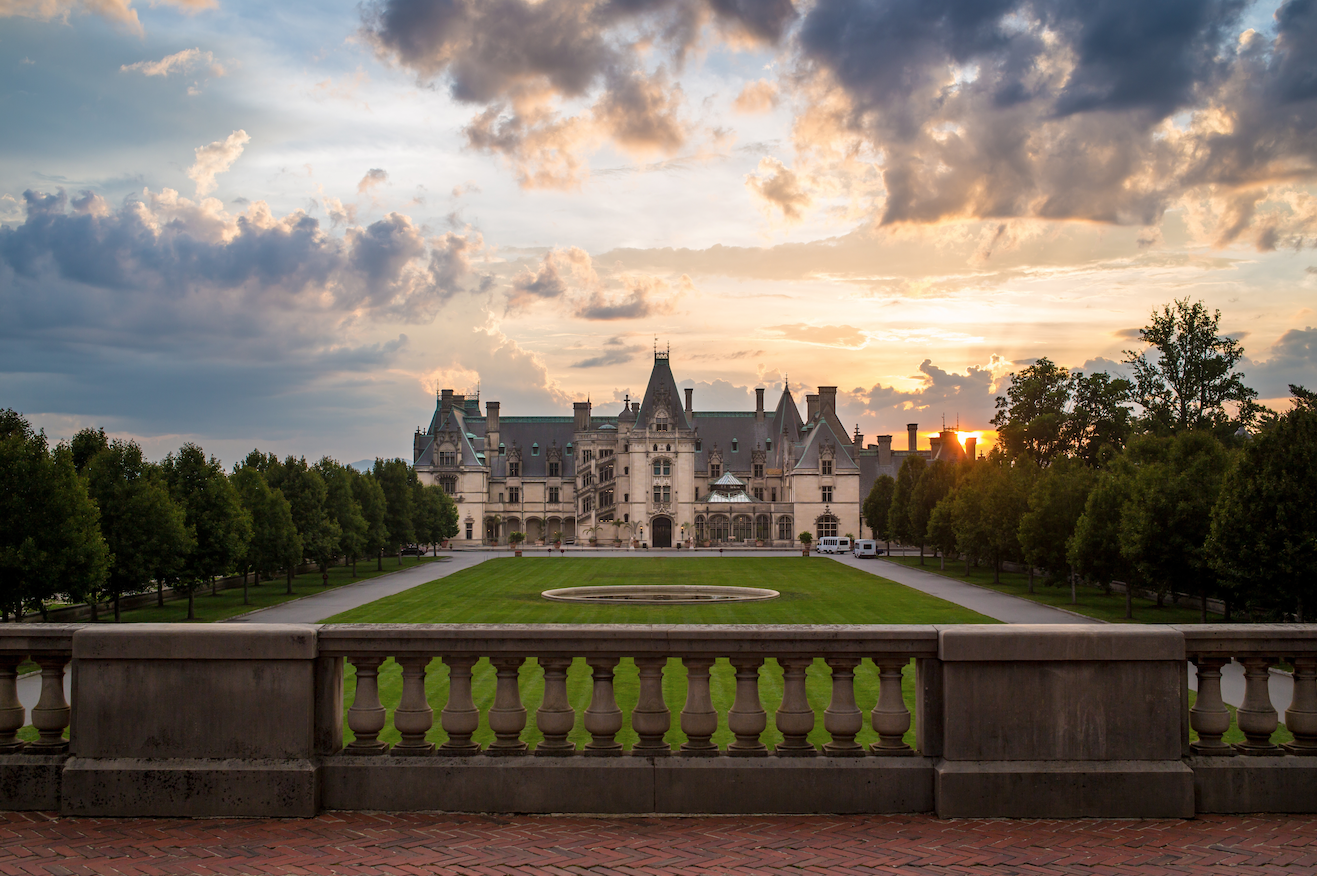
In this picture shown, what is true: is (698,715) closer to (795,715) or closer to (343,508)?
(795,715)

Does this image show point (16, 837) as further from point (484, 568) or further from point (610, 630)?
point (484, 568)

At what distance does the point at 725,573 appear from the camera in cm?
6300

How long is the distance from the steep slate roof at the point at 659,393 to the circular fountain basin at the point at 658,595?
67187 mm

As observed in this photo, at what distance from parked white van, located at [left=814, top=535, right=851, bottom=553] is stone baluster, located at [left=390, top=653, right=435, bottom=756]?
290 feet

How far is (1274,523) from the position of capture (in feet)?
89.8

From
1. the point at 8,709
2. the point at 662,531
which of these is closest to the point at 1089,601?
the point at 8,709

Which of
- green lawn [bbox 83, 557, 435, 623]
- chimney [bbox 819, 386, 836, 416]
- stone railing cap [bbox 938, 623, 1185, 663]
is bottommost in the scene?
green lawn [bbox 83, 557, 435, 623]

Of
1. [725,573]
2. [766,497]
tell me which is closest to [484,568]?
[725,573]

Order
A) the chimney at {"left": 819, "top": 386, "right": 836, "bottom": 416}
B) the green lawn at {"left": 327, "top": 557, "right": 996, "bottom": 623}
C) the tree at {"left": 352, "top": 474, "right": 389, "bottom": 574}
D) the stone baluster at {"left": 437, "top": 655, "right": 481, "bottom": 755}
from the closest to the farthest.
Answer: the stone baluster at {"left": 437, "top": 655, "right": 481, "bottom": 755}
the green lawn at {"left": 327, "top": 557, "right": 996, "bottom": 623}
the tree at {"left": 352, "top": 474, "right": 389, "bottom": 574}
the chimney at {"left": 819, "top": 386, "right": 836, "bottom": 416}

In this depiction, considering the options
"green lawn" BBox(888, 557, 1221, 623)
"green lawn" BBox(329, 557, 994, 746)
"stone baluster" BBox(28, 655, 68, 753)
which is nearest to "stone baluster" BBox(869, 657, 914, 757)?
"stone baluster" BBox(28, 655, 68, 753)

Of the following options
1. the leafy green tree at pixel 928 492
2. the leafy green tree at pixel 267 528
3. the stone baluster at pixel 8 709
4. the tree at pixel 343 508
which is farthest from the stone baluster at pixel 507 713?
the leafy green tree at pixel 928 492

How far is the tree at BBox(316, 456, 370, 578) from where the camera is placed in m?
58.0

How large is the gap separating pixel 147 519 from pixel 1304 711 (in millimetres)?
36477

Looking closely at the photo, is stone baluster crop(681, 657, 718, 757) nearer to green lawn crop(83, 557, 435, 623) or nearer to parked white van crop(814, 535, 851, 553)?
green lawn crop(83, 557, 435, 623)
